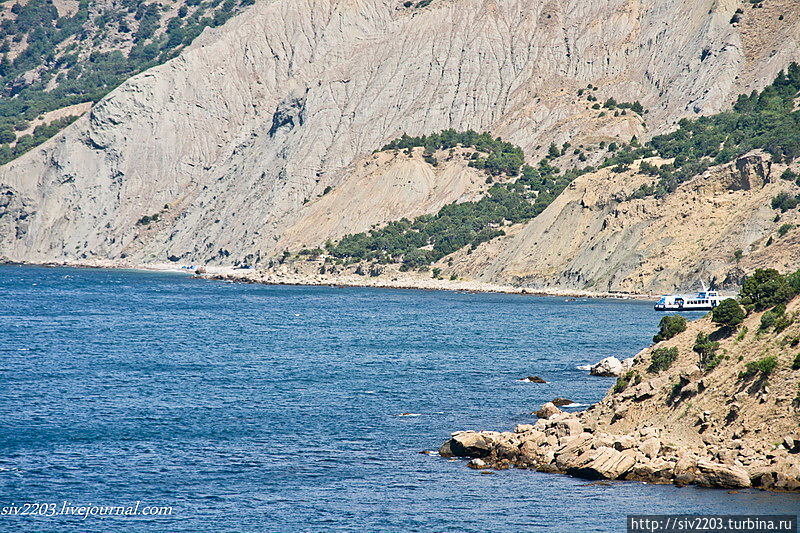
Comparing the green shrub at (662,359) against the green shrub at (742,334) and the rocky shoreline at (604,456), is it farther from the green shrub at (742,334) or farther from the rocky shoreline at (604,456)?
the rocky shoreline at (604,456)

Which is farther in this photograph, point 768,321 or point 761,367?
point 768,321

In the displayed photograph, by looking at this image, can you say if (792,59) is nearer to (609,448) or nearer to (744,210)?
(744,210)

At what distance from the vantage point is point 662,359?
160ft

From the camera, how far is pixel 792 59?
168 m

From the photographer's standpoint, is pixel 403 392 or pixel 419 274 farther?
pixel 419 274

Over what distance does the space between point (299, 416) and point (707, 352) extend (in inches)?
793

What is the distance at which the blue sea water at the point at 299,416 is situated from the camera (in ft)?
124

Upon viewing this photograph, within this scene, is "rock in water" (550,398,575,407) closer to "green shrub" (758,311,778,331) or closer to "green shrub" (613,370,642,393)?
"green shrub" (613,370,642,393)

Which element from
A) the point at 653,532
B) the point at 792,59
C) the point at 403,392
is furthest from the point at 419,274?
the point at 653,532

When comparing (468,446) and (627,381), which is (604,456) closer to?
(468,446)

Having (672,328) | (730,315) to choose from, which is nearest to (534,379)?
(672,328)

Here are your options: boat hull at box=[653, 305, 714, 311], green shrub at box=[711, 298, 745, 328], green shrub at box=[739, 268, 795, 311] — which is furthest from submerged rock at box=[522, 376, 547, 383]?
boat hull at box=[653, 305, 714, 311]

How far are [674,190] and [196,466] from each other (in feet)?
338

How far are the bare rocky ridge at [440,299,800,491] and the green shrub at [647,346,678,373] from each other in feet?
0.89
